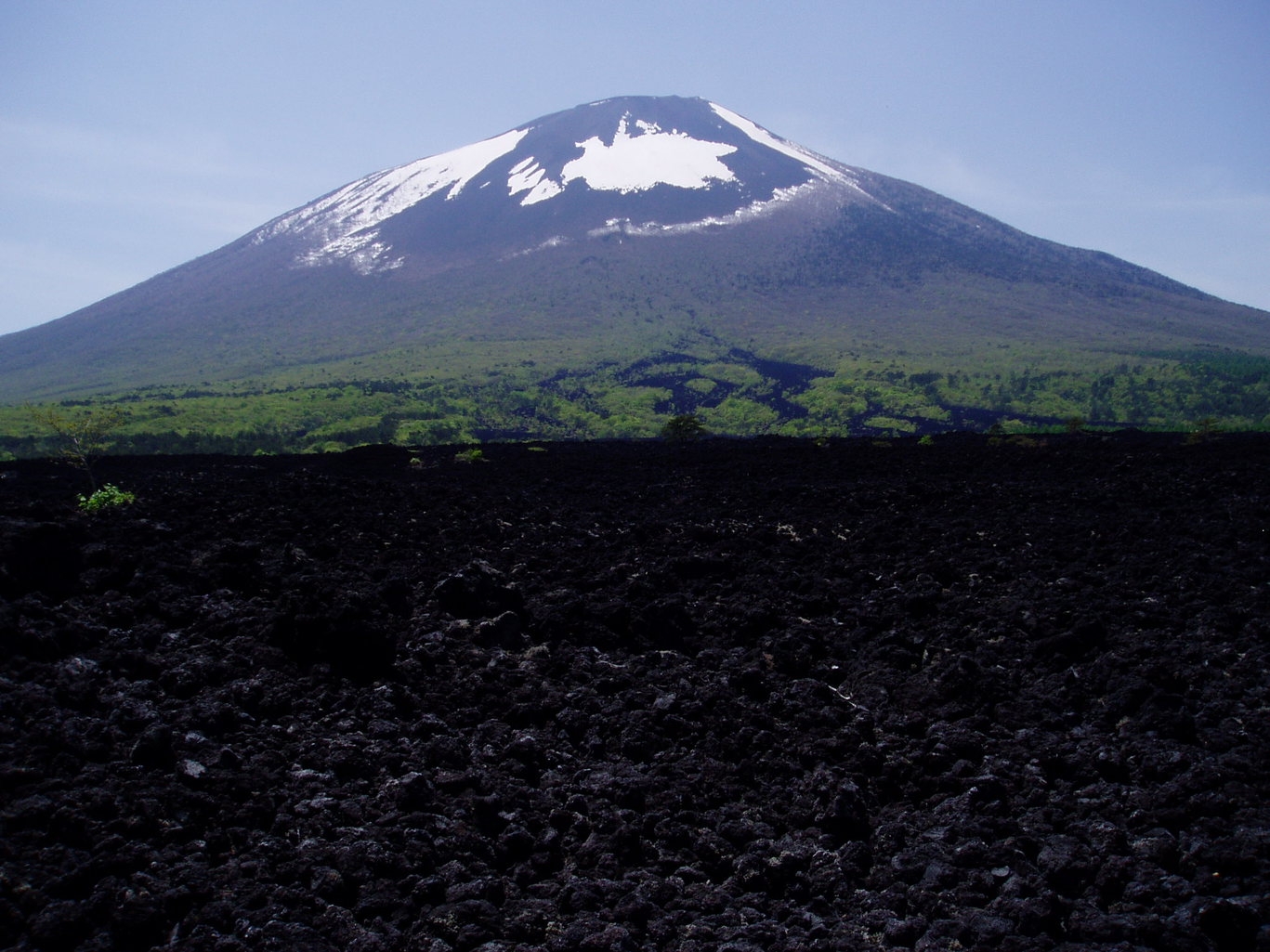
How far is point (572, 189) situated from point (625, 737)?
456ft

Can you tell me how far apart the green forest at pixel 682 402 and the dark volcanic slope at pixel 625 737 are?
112ft

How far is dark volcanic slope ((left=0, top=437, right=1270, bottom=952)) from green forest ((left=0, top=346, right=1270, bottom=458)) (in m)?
34.2

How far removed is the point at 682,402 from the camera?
63844 mm

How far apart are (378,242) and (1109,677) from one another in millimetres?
129874

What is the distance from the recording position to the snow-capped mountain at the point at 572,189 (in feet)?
409

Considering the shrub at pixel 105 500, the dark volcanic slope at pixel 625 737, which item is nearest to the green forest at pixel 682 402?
the shrub at pixel 105 500

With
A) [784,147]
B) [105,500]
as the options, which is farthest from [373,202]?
[105,500]

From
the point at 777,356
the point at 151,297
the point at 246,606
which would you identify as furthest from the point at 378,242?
the point at 246,606

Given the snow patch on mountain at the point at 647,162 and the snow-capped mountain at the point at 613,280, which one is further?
the snow patch on mountain at the point at 647,162

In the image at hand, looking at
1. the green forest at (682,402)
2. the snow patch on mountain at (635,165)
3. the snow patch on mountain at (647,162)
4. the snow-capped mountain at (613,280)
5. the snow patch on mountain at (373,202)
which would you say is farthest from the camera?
the snow patch on mountain at (647,162)

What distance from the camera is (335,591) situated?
8.63 m

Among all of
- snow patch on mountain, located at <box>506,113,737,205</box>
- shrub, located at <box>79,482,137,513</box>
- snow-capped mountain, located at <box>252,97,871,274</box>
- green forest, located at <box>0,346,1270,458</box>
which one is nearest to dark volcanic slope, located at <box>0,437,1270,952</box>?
shrub, located at <box>79,482,137,513</box>

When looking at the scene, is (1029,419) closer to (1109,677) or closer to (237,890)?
(1109,677)

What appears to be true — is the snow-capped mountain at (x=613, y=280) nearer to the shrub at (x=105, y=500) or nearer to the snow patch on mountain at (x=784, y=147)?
the snow patch on mountain at (x=784, y=147)
